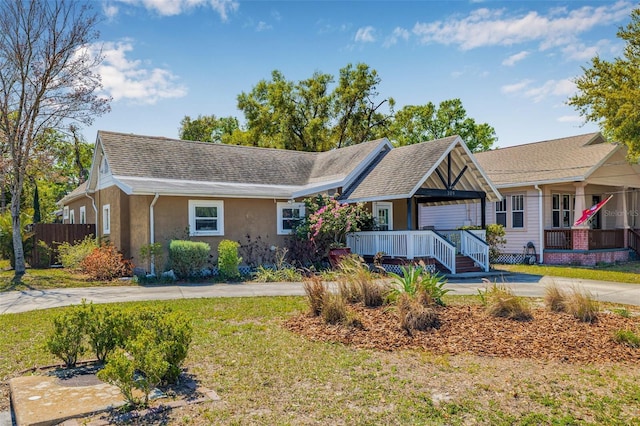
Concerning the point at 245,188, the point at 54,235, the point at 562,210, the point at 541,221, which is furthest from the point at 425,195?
the point at 54,235

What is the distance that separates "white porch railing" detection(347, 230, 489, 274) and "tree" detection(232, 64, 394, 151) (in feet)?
66.7

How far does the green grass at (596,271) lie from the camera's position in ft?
52.8

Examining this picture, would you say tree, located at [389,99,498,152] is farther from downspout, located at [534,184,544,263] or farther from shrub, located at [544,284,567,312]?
shrub, located at [544,284,567,312]

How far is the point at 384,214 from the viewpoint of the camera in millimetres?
21141

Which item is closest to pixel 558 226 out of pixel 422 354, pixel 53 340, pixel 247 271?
pixel 247 271

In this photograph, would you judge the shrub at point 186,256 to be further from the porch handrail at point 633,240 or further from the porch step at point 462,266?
the porch handrail at point 633,240

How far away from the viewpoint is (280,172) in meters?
22.0

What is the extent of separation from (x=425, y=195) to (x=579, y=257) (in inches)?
354

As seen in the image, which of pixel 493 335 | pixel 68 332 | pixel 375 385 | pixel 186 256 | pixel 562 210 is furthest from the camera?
pixel 562 210

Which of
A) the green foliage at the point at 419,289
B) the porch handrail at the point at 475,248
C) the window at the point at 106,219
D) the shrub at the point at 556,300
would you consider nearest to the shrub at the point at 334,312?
the green foliage at the point at 419,289

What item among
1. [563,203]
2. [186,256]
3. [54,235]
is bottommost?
[186,256]

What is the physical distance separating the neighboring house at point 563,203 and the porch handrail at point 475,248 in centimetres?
505

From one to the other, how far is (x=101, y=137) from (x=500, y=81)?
15819 mm

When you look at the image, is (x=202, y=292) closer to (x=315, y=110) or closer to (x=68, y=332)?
(x=68, y=332)
